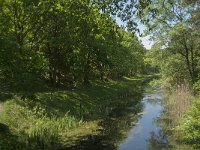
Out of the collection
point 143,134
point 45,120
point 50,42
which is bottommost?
point 143,134

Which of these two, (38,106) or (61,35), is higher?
(61,35)

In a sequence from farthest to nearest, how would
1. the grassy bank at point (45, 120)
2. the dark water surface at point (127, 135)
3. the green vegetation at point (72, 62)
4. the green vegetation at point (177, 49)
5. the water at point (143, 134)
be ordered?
1. the green vegetation at point (177, 49)
2. the water at point (143, 134)
3. the dark water surface at point (127, 135)
4. the grassy bank at point (45, 120)
5. the green vegetation at point (72, 62)

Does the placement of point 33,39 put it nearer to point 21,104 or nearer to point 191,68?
point 21,104

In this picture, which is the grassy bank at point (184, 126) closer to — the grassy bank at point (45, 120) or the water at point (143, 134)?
the water at point (143, 134)

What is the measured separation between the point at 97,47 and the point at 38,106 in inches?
857

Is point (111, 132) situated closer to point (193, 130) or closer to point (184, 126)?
point (184, 126)

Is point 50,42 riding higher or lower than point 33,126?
higher

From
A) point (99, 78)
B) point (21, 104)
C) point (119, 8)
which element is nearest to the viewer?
point (119, 8)

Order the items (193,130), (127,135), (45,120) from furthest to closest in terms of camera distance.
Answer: (127,135), (45,120), (193,130)

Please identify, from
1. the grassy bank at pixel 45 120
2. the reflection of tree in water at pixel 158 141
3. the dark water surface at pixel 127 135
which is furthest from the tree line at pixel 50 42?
the reflection of tree in water at pixel 158 141

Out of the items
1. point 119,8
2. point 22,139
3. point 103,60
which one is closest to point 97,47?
point 103,60

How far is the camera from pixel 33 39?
33.6 meters

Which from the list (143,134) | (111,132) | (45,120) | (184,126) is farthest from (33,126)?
(184,126)

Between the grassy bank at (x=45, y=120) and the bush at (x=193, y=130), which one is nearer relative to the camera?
the bush at (x=193, y=130)
